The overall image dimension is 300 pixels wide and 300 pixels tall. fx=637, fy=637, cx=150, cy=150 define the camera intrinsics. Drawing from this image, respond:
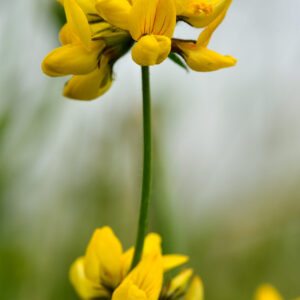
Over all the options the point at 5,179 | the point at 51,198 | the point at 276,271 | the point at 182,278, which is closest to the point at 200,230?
the point at 276,271

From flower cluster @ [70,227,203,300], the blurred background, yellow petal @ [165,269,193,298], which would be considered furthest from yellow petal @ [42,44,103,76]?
the blurred background

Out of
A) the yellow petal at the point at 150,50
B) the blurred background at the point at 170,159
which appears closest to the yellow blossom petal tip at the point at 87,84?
the yellow petal at the point at 150,50

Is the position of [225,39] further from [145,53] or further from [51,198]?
[145,53]

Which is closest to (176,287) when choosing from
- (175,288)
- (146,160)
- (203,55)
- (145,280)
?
(175,288)

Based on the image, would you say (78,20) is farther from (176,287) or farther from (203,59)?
(176,287)

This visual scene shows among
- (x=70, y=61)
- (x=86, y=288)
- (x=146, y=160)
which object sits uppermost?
(x=70, y=61)
